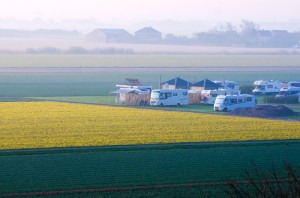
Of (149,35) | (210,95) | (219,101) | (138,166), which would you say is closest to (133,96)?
(210,95)

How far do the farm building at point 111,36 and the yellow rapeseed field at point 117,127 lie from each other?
110 metres

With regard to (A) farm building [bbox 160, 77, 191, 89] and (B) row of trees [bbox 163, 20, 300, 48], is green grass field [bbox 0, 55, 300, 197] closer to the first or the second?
(A) farm building [bbox 160, 77, 191, 89]

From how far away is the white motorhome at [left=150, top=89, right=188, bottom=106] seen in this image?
1462 inches

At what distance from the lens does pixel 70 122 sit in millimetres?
28750

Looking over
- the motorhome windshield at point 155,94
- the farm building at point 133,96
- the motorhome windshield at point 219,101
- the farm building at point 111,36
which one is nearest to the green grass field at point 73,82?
the farm building at point 133,96

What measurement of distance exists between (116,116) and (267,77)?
3318cm

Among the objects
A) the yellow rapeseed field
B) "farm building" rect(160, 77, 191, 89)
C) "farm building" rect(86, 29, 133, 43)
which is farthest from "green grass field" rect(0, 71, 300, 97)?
"farm building" rect(86, 29, 133, 43)

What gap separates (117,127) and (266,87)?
20.0m

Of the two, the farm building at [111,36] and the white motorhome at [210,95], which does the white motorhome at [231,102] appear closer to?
the white motorhome at [210,95]

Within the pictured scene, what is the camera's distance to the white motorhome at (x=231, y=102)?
→ 35.4m

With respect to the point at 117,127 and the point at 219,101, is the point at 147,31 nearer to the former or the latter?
the point at 219,101

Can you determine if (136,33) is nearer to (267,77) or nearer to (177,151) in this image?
(267,77)

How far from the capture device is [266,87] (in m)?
45.4

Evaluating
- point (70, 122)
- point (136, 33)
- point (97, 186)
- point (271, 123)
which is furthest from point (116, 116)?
point (136, 33)
